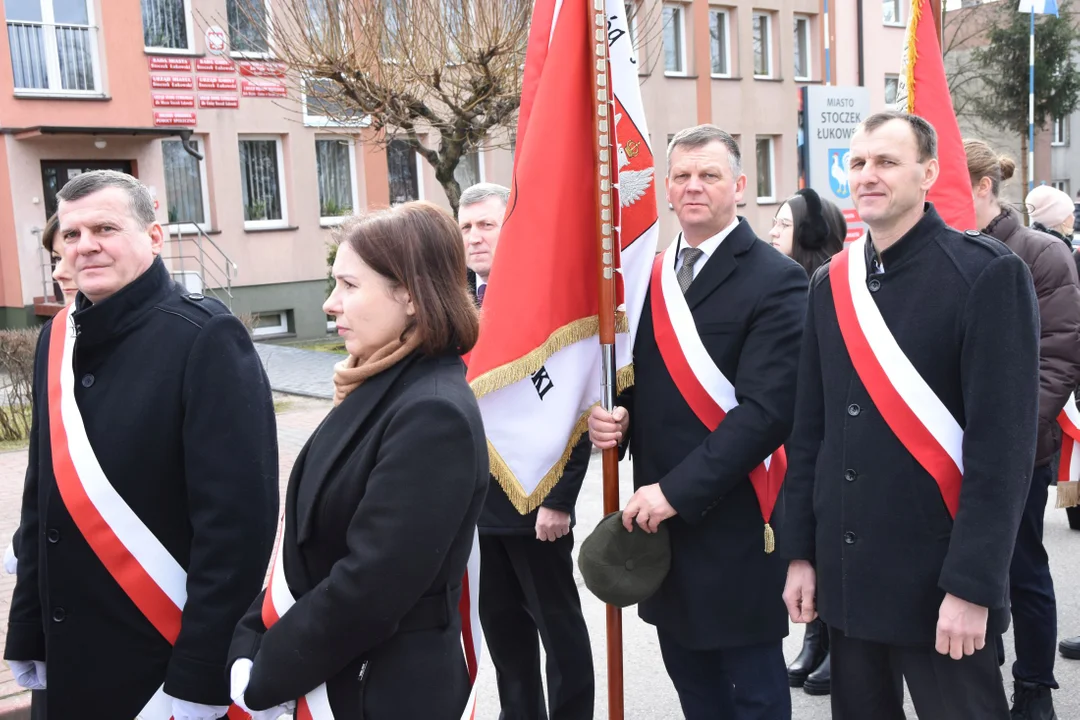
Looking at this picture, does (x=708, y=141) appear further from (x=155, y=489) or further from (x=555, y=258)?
(x=155, y=489)

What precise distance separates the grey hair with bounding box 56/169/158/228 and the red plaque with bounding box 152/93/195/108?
1786 centimetres

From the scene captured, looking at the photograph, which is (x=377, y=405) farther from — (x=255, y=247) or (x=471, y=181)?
(x=471, y=181)

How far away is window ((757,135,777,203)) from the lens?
97.9 feet

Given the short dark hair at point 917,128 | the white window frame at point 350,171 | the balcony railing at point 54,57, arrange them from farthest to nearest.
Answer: the white window frame at point 350,171 → the balcony railing at point 54,57 → the short dark hair at point 917,128

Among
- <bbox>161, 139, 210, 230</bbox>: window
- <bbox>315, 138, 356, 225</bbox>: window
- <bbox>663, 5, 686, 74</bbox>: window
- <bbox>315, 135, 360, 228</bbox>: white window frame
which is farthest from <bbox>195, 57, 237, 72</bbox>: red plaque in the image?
<bbox>663, 5, 686, 74</bbox>: window

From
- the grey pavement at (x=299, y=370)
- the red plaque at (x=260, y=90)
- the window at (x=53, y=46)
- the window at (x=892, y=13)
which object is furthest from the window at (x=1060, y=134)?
the window at (x=53, y=46)

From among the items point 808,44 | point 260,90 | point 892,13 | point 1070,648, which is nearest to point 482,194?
point 1070,648

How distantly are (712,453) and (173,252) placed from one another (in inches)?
712

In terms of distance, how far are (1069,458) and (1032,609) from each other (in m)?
1.34

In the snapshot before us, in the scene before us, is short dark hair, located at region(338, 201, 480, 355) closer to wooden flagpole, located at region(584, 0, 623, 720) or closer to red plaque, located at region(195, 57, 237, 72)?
wooden flagpole, located at region(584, 0, 623, 720)

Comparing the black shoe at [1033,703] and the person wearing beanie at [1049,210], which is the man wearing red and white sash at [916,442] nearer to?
the black shoe at [1033,703]

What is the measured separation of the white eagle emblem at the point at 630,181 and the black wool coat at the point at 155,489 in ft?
4.31

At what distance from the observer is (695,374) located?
3256 millimetres

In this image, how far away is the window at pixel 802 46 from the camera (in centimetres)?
3055
